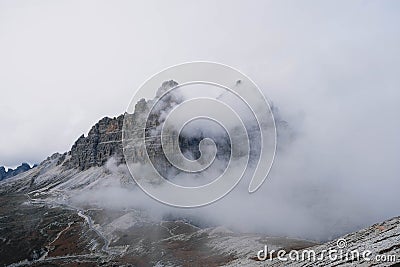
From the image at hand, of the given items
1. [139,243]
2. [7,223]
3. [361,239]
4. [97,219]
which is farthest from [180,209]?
[361,239]

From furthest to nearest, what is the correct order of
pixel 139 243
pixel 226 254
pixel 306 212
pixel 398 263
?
pixel 306 212
pixel 139 243
pixel 226 254
pixel 398 263

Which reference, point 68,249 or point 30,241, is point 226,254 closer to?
point 68,249

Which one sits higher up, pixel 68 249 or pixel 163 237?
pixel 163 237

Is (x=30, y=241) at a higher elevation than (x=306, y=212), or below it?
below

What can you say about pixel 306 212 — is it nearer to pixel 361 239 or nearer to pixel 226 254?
pixel 226 254

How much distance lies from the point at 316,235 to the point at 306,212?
4982 cm

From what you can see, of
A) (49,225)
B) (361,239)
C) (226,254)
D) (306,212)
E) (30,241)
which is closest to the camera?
(361,239)

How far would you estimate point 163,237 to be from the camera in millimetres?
142000

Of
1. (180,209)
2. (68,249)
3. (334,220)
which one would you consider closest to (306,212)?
(334,220)

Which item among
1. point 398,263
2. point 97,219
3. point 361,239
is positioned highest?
point 97,219

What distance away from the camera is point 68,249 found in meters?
136

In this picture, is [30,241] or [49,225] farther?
[49,225]

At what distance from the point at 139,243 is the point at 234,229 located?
1513 inches

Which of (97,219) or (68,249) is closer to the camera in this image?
(68,249)
